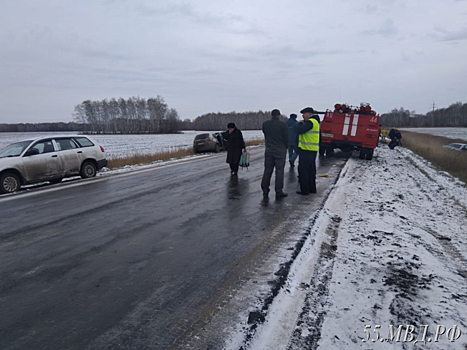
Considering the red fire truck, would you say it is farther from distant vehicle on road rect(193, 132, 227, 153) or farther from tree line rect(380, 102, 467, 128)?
tree line rect(380, 102, 467, 128)

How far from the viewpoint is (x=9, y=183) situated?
9977 mm

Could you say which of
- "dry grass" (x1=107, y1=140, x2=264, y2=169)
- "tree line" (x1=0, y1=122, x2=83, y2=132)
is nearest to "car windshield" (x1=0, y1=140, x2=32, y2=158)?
"dry grass" (x1=107, y1=140, x2=264, y2=169)

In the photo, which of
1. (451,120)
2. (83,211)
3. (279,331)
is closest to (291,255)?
(279,331)

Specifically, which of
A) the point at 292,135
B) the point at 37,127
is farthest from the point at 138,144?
the point at 37,127

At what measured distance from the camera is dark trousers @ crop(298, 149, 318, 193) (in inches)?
324

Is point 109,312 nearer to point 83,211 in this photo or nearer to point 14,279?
point 14,279

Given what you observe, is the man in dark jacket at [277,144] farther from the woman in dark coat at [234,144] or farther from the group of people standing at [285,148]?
the woman in dark coat at [234,144]

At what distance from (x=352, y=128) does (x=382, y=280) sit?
13762 mm

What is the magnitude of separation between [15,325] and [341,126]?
1586 centimetres

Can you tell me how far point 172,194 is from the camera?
8664mm

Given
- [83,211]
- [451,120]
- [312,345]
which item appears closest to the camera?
[312,345]

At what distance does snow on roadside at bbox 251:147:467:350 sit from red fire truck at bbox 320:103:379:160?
30.7ft

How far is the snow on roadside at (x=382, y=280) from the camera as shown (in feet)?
9.26

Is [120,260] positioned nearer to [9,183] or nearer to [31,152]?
[9,183]
